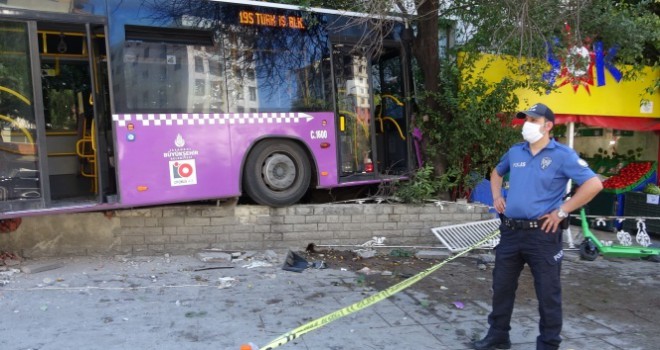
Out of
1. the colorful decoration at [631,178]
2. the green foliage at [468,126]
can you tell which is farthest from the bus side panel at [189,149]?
the colorful decoration at [631,178]

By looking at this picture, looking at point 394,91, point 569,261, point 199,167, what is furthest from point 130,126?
point 569,261

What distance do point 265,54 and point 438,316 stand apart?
13.0 ft

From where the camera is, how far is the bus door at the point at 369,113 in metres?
7.40

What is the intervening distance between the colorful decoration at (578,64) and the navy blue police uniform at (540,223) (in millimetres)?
4784

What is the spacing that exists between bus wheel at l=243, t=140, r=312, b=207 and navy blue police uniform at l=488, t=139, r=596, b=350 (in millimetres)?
3634

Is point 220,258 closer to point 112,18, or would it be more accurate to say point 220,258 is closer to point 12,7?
point 112,18

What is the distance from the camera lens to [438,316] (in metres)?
4.90

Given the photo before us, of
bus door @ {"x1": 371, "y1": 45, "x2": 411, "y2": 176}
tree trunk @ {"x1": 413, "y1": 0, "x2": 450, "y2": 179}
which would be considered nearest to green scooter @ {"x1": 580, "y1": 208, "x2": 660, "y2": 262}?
tree trunk @ {"x1": 413, "y1": 0, "x2": 450, "y2": 179}

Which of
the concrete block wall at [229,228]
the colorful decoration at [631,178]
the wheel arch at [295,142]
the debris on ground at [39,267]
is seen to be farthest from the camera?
the colorful decoration at [631,178]

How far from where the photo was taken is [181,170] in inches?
245

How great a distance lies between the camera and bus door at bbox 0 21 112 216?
5.50m

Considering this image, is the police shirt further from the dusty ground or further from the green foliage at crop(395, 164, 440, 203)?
the green foliage at crop(395, 164, 440, 203)

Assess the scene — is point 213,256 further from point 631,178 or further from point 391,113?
point 631,178

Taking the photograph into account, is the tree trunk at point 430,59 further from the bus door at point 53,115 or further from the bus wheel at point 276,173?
the bus door at point 53,115
